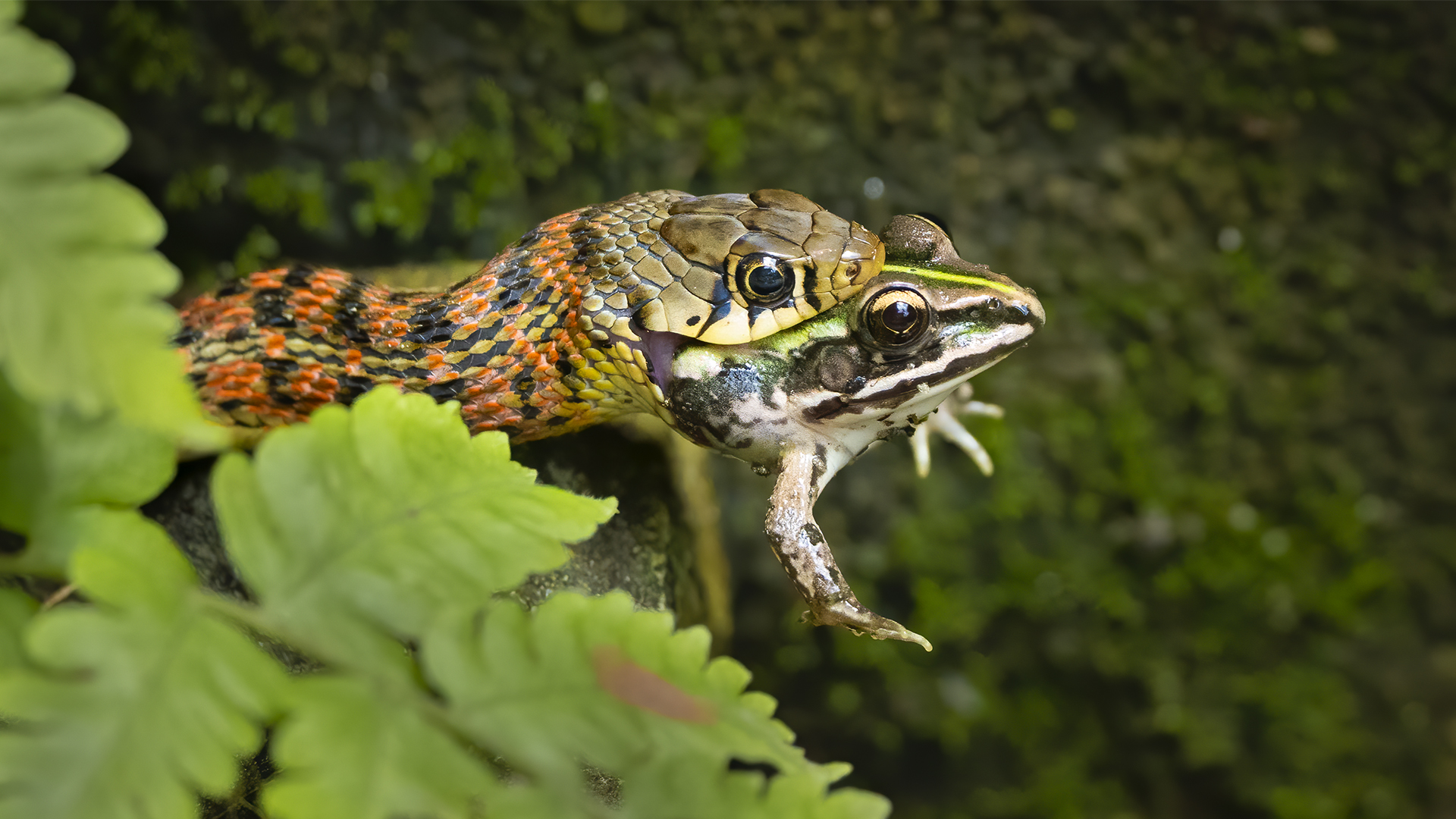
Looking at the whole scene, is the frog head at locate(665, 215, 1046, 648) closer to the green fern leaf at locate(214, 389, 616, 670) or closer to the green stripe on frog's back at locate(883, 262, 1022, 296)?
the green stripe on frog's back at locate(883, 262, 1022, 296)

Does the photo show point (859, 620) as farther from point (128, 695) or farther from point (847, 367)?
point (128, 695)

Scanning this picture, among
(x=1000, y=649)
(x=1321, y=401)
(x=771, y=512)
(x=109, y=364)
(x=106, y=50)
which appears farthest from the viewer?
(x=1000, y=649)

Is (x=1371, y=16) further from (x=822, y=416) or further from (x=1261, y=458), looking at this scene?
(x=822, y=416)

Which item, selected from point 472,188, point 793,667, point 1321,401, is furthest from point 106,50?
point 1321,401

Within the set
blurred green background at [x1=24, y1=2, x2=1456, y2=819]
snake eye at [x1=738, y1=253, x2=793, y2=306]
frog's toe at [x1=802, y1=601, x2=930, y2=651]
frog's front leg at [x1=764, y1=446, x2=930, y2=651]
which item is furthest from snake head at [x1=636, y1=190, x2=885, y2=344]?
blurred green background at [x1=24, y1=2, x2=1456, y2=819]

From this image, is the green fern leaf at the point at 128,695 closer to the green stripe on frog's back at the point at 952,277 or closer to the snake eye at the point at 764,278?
the snake eye at the point at 764,278

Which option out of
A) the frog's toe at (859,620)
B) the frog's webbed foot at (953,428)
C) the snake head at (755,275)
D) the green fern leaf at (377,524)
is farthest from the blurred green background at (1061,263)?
the green fern leaf at (377,524)
